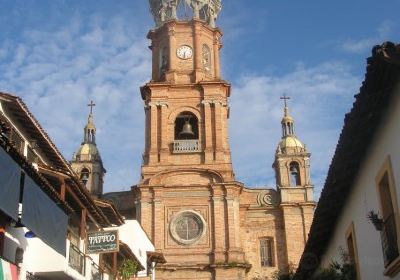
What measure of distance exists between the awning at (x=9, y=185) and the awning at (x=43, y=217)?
76cm

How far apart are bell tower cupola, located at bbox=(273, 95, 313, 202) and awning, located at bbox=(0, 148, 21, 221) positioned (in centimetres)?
3030

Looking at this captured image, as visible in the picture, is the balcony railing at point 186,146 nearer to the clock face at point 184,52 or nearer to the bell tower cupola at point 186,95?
the bell tower cupola at point 186,95

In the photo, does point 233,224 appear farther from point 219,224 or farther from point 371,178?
point 371,178

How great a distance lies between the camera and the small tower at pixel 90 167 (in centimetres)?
4819

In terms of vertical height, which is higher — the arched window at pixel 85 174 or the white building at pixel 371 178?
the arched window at pixel 85 174

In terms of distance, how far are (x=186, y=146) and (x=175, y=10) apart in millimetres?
11423

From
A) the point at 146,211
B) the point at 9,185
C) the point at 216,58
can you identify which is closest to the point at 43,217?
the point at 9,185

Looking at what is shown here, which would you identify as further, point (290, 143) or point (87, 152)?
point (87, 152)

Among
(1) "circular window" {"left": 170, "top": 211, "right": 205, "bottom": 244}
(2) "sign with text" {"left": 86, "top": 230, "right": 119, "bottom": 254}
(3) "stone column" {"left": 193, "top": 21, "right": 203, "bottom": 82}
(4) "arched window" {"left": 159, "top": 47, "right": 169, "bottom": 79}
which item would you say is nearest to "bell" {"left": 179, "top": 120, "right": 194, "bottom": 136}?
(3) "stone column" {"left": 193, "top": 21, "right": 203, "bottom": 82}

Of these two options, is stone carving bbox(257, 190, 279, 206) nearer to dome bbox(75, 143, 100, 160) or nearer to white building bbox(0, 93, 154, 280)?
dome bbox(75, 143, 100, 160)

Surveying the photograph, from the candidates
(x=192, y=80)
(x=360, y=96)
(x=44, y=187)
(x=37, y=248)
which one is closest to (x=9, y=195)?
(x=44, y=187)

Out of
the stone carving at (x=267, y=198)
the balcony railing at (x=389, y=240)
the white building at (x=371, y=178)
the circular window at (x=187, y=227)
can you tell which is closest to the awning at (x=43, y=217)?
the white building at (x=371, y=178)

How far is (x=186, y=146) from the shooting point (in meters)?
43.9

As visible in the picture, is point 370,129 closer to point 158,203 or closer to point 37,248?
point 37,248
